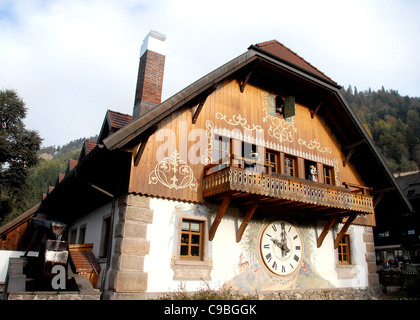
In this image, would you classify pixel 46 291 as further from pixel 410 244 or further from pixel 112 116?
pixel 410 244

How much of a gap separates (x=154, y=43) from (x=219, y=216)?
299 inches

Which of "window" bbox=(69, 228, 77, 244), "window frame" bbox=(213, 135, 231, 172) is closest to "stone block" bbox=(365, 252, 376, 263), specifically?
"window frame" bbox=(213, 135, 231, 172)

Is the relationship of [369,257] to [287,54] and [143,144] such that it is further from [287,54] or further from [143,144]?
[143,144]

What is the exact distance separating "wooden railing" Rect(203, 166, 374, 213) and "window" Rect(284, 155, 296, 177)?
196 centimetres

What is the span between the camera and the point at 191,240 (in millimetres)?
11461

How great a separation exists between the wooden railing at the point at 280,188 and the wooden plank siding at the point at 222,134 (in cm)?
108

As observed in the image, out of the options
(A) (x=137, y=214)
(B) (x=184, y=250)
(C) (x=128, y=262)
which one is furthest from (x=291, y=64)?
(C) (x=128, y=262)

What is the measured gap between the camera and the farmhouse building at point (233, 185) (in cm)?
1073

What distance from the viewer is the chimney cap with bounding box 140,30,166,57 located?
13898mm

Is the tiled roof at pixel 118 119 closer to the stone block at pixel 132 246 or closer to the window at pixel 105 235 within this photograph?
the window at pixel 105 235

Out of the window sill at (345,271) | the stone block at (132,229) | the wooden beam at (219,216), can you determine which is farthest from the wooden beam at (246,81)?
the window sill at (345,271)

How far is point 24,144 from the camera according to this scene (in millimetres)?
29359
